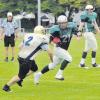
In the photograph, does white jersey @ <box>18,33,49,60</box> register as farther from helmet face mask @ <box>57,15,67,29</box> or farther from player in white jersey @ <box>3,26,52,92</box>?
helmet face mask @ <box>57,15,67,29</box>

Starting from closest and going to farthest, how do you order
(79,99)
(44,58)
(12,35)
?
(79,99), (12,35), (44,58)

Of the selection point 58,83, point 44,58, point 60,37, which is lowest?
point 44,58

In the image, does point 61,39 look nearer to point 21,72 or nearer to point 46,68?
point 46,68

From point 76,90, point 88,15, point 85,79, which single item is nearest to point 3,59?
point 88,15

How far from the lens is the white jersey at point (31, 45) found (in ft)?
47.1

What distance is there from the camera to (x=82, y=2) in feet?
238

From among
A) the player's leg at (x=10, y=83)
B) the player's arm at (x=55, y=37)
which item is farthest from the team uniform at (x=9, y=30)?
the player's leg at (x=10, y=83)

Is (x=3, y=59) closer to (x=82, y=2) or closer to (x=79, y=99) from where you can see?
(x=79, y=99)

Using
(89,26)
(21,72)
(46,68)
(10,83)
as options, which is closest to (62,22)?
(46,68)

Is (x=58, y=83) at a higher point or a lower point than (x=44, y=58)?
higher

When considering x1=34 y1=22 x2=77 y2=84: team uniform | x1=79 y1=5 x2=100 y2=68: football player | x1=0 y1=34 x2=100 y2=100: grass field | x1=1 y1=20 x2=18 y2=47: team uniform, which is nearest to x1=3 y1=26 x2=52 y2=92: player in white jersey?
x1=0 y1=34 x2=100 y2=100: grass field

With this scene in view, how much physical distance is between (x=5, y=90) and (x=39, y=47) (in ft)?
4.37

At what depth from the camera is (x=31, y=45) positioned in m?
14.4

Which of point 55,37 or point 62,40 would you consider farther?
point 62,40
